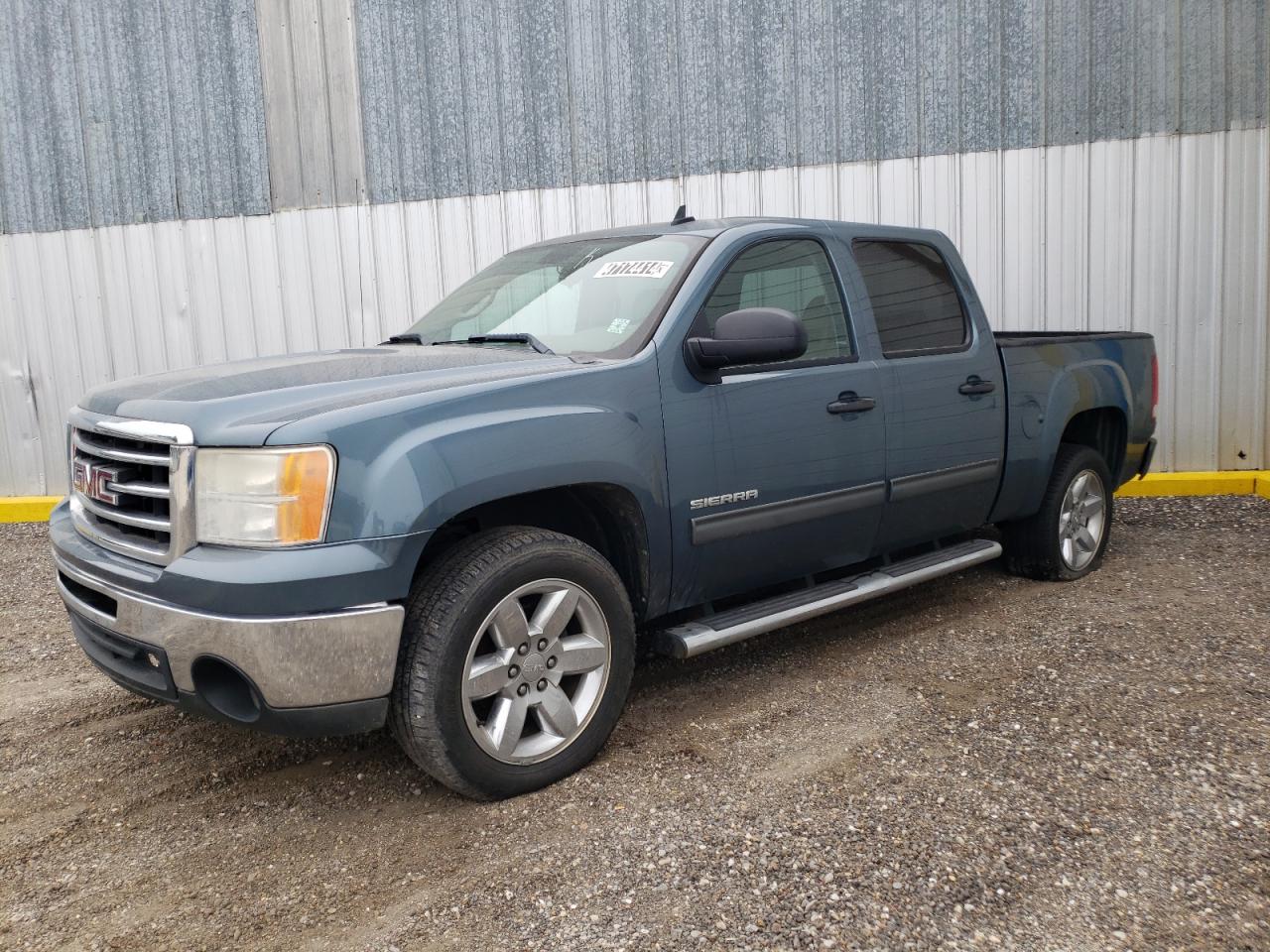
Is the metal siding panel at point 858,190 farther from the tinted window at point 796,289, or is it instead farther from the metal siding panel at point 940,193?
the tinted window at point 796,289

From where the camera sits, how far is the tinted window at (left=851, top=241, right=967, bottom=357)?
4.35 m

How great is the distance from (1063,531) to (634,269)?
2.86 metres

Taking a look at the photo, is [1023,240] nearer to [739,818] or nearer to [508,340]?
[508,340]

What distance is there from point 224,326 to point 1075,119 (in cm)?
654

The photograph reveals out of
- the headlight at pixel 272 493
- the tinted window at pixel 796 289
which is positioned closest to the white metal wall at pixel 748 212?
the tinted window at pixel 796 289

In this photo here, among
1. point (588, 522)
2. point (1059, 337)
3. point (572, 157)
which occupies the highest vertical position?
point (572, 157)

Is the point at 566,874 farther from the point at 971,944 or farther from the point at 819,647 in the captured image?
the point at 819,647

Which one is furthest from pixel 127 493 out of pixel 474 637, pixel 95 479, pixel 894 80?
pixel 894 80

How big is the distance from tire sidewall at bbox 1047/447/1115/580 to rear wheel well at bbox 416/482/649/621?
2.69 meters

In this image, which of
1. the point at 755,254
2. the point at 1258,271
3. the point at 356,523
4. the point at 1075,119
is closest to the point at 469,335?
the point at 755,254

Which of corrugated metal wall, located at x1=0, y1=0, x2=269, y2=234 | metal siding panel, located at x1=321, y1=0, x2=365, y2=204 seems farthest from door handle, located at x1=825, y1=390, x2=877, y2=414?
corrugated metal wall, located at x1=0, y1=0, x2=269, y2=234

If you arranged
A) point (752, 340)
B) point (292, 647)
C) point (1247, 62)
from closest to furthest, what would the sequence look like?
1. point (292, 647)
2. point (752, 340)
3. point (1247, 62)

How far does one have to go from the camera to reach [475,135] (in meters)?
7.77

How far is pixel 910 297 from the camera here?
4.53m
